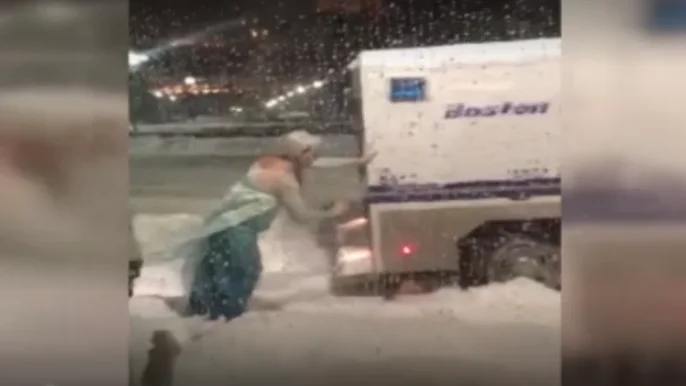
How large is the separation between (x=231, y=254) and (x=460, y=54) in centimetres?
30

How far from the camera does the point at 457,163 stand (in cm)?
102

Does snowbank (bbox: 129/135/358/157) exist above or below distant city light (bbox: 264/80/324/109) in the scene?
below

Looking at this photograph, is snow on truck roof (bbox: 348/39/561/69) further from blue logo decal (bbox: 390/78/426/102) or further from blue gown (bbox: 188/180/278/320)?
blue gown (bbox: 188/180/278/320)

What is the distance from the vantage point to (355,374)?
1.03m

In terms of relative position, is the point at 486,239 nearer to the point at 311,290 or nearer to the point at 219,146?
the point at 311,290

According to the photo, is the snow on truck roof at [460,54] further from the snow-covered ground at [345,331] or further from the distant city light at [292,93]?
the snow-covered ground at [345,331]

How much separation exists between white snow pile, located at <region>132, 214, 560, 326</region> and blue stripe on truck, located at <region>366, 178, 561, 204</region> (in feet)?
0.28

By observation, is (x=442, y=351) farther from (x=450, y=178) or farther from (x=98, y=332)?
(x=98, y=332)

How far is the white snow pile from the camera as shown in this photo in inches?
40.1

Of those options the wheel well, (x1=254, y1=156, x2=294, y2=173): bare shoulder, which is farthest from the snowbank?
the wheel well

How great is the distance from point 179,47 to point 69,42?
0.11 metres

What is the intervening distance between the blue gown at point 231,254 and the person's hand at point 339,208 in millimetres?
60

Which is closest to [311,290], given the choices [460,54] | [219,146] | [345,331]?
[345,331]

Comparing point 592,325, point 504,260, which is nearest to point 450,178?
point 504,260
